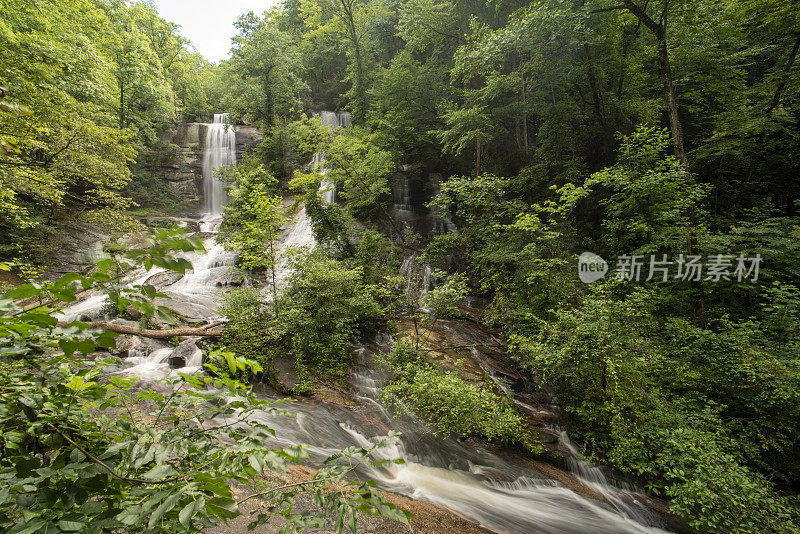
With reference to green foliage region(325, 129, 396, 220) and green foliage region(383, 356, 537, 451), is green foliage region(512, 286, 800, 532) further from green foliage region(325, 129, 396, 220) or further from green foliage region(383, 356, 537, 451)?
green foliage region(325, 129, 396, 220)

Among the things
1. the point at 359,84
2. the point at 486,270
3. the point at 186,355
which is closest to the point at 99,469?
the point at 186,355

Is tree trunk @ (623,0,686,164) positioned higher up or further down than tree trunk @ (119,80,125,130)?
further down

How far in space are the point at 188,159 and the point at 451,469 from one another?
74.0 ft

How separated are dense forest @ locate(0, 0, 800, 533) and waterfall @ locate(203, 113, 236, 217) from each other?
14.6 ft

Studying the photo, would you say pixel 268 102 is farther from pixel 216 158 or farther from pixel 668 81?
pixel 668 81

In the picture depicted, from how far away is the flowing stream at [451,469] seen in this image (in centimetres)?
430

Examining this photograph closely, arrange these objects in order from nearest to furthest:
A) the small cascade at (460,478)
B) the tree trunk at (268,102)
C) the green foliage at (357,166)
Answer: the small cascade at (460,478), the green foliage at (357,166), the tree trunk at (268,102)

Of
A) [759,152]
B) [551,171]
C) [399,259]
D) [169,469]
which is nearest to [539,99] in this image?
[551,171]

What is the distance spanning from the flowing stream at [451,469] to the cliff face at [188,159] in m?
14.8

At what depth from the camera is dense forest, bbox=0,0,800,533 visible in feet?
3.52

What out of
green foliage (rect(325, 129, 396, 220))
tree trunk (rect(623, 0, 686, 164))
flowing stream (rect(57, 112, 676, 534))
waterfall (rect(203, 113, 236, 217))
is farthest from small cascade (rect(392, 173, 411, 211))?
waterfall (rect(203, 113, 236, 217))

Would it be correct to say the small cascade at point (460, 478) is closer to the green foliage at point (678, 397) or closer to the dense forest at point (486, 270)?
the dense forest at point (486, 270)

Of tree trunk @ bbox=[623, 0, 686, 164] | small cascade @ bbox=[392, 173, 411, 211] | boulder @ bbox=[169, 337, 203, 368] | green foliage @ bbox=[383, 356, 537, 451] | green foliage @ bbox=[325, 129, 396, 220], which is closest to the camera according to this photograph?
green foliage @ bbox=[383, 356, 537, 451]

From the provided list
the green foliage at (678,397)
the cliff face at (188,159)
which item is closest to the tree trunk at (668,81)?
the green foliage at (678,397)
